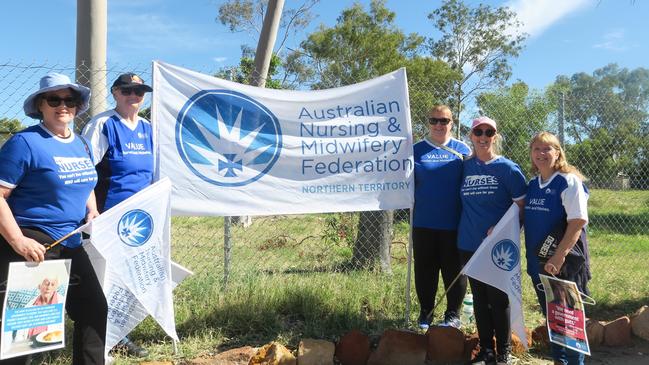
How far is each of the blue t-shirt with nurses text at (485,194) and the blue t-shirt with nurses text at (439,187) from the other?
175 millimetres

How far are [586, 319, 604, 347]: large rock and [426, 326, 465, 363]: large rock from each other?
1.28 m

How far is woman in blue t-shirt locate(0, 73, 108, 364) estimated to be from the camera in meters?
2.59

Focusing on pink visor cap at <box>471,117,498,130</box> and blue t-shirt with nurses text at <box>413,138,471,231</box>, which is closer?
pink visor cap at <box>471,117,498,130</box>

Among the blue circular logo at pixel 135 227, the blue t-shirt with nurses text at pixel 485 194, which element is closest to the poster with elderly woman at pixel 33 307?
the blue circular logo at pixel 135 227

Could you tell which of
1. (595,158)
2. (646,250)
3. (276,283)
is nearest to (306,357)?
(276,283)

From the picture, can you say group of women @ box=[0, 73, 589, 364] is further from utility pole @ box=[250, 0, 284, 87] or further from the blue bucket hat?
utility pole @ box=[250, 0, 284, 87]

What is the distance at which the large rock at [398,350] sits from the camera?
3809 millimetres

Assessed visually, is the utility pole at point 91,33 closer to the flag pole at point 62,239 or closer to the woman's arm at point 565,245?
the flag pole at point 62,239

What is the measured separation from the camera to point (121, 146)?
345 centimetres

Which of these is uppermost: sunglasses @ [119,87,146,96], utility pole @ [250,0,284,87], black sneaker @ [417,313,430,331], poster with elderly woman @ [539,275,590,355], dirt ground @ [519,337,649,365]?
utility pole @ [250,0,284,87]

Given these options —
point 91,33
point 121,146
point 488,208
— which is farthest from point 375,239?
point 91,33

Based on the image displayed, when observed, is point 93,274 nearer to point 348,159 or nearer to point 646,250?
point 348,159

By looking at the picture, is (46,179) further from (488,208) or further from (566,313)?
(566,313)

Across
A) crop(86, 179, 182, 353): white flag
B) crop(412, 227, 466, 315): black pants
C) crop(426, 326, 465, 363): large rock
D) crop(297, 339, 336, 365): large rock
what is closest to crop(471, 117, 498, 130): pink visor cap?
crop(412, 227, 466, 315): black pants
